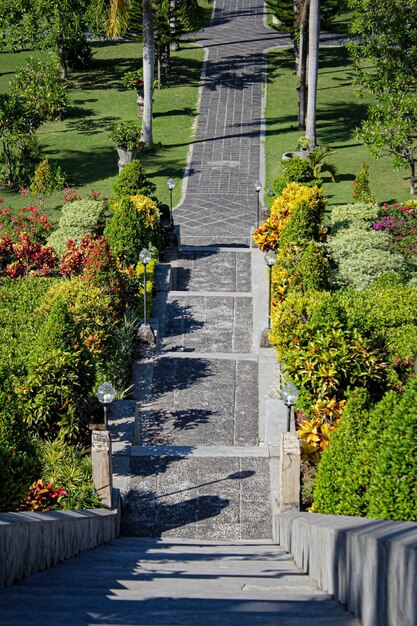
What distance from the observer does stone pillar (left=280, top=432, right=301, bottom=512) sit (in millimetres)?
11641

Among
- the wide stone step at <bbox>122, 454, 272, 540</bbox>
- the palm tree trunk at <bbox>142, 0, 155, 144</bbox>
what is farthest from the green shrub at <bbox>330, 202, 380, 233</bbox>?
the palm tree trunk at <bbox>142, 0, 155, 144</bbox>

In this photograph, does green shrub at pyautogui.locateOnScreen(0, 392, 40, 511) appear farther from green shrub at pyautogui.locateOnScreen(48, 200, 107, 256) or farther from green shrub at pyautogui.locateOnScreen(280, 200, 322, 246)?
green shrub at pyautogui.locateOnScreen(48, 200, 107, 256)

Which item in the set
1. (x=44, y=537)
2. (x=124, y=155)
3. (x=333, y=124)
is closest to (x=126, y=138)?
(x=124, y=155)

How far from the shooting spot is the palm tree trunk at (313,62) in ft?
92.0

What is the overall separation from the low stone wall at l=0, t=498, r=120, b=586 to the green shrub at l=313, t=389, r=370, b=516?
2557mm

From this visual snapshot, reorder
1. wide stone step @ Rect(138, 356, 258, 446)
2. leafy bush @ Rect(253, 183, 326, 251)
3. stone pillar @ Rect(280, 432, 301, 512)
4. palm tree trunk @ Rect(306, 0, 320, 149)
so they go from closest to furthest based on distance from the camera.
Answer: stone pillar @ Rect(280, 432, 301, 512) → wide stone step @ Rect(138, 356, 258, 446) → leafy bush @ Rect(253, 183, 326, 251) → palm tree trunk @ Rect(306, 0, 320, 149)

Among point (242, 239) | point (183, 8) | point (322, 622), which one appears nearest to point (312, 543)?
point (322, 622)

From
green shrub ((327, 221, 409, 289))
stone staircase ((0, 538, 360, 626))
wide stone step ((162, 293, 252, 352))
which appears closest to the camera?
stone staircase ((0, 538, 360, 626))

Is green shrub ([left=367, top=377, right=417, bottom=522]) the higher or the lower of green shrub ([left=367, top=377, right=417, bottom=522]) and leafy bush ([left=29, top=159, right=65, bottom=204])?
the lower

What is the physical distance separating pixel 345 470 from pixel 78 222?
13.7 meters

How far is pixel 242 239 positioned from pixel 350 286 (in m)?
6.27

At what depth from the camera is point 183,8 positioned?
97.8 feet

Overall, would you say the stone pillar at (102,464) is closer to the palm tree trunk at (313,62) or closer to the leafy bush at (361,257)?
the leafy bush at (361,257)

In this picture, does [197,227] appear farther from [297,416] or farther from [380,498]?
[380,498]
